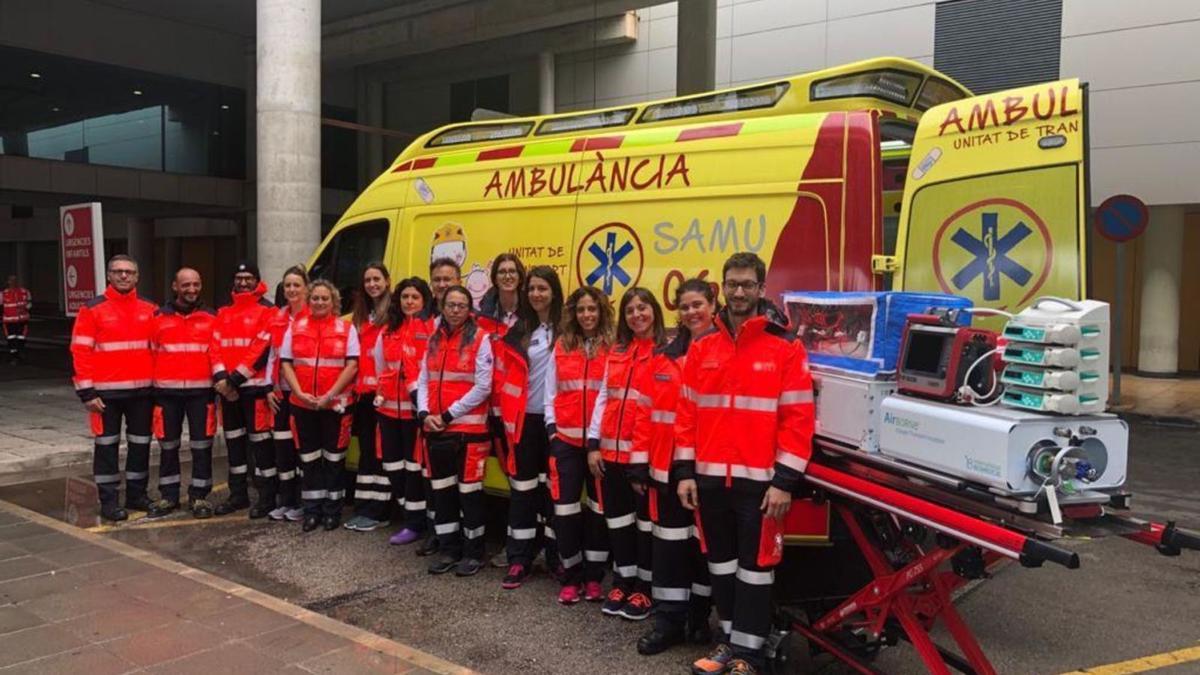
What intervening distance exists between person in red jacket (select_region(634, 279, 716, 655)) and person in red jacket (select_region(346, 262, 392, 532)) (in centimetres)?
242

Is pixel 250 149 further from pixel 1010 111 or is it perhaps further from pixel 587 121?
pixel 1010 111

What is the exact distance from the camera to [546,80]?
66.6 feet

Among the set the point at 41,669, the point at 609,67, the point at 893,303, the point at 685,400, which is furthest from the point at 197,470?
the point at 609,67

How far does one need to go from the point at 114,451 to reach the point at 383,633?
10.4ft

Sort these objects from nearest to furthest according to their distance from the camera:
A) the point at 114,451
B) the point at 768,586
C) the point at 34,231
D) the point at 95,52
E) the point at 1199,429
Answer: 1. the point at 768,586
2. the point at 114,451
3. the point at 1199,429
4. the point at 95,52
5. the point at 34,231

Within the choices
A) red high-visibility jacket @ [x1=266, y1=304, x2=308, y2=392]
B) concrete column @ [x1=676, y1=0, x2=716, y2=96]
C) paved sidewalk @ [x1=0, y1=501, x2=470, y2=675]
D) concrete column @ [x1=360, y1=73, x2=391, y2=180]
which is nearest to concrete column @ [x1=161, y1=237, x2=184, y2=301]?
concrete column @ [x1=360, y1=73, x2=391, y2=180]

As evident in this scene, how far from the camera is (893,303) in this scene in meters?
3.36

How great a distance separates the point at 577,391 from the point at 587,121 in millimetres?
2155

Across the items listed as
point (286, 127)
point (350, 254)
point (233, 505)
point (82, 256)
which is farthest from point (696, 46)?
point (233, 505)

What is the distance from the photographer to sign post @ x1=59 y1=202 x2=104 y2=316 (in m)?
7.37

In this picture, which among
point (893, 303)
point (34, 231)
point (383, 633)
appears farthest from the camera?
point (34, 231)

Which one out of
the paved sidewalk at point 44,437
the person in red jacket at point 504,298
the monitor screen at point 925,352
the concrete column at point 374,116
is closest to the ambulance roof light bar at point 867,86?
the person in red jacket at point 504,298

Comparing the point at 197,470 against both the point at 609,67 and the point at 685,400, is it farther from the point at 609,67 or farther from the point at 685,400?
the point at 609,67

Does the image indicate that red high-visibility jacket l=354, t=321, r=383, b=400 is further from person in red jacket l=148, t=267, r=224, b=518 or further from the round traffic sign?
the round traffic sign
